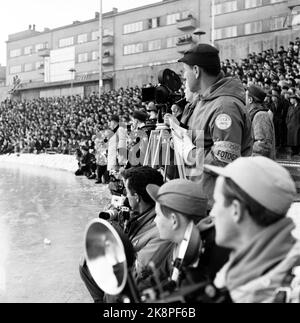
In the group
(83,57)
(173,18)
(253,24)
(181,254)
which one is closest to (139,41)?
(173,18)

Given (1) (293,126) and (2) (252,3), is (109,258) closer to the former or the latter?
(1) (293,126)

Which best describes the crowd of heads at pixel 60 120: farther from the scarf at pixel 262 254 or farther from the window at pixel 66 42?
the scarf at pixel 262 254

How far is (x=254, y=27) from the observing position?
3612 centimetres

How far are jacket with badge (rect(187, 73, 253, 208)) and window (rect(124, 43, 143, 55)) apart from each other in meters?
44.0

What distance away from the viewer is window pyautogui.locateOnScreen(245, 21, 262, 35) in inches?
1405

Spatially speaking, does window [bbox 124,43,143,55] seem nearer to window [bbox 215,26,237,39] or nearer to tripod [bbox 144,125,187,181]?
window [bbox 215,26,237,39]


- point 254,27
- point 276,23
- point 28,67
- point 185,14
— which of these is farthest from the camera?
point 28,67

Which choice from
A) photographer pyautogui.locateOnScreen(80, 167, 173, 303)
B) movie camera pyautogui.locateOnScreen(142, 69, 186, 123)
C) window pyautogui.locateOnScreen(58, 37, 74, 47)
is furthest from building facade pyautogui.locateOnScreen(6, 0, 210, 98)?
photographer pyautogui.locateOnScreen(80, 167, 173, 303)

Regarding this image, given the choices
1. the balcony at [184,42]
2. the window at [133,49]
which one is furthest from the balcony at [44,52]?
the balcony at [184,42]

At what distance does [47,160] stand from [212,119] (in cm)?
2160

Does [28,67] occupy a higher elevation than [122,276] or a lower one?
higher

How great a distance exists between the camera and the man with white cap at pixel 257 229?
1.50 meters
